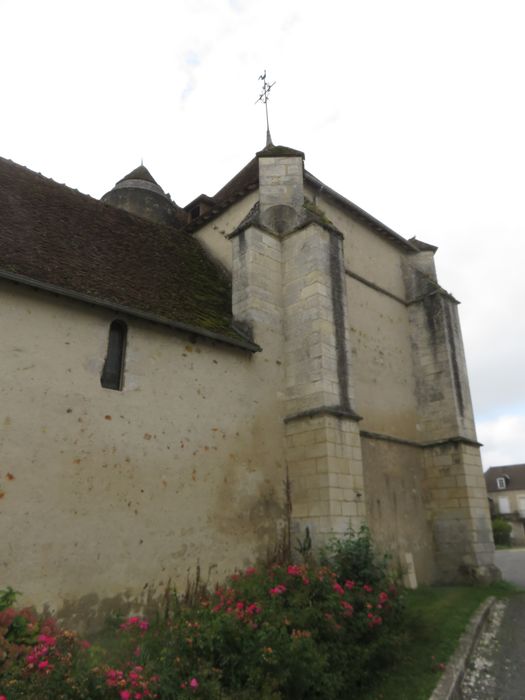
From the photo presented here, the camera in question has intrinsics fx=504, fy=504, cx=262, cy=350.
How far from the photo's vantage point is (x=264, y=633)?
411 cm

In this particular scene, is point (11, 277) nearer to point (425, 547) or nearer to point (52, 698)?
point (52, 698)

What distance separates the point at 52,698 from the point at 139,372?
4149 mm

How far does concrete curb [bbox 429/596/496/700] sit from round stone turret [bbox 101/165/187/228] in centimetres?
1099

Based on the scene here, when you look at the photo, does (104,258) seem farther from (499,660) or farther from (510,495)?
(510,495)

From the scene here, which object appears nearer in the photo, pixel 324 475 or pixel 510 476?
pixel 324 475

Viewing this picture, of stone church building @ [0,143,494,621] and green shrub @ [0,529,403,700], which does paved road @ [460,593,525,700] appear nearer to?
green shrub @ [0,529,403,700]

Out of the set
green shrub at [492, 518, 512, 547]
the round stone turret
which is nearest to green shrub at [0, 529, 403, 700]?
the round stone turret

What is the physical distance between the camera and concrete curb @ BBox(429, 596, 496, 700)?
4.70m

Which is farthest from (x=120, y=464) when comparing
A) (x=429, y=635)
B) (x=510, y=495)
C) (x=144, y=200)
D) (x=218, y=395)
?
(x=510, y=495)

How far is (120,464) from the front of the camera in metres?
6.28

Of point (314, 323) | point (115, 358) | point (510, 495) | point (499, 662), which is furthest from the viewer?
point (510, 495)

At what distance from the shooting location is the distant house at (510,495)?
37812mm

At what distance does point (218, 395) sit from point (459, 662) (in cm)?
448

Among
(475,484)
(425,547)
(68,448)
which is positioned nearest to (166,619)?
(68,448)
